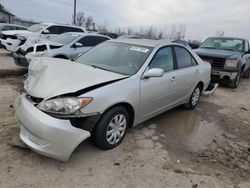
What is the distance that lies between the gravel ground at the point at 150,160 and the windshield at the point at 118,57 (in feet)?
3.79

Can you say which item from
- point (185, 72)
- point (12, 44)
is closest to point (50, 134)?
point (185, 72)

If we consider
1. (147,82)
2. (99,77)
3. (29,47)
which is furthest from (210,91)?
(29,47)

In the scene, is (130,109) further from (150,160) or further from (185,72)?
(185,72)

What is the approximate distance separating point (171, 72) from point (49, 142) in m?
2.58

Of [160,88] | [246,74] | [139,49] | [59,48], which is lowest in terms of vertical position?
[246,74]

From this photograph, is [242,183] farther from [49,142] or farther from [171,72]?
[49,142]

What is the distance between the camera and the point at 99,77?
3268 mm

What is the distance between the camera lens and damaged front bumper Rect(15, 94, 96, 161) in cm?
266

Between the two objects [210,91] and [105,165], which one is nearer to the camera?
[105,165]

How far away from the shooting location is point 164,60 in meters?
4.27

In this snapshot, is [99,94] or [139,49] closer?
[99,94]

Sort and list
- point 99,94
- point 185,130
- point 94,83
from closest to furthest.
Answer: point 99,94 < point 94,83 < point 185,130

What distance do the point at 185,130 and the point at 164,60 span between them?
1.40 meters

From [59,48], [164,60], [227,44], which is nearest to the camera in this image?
[164,60]
